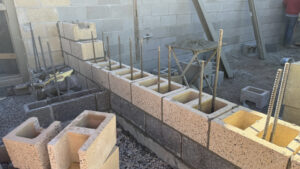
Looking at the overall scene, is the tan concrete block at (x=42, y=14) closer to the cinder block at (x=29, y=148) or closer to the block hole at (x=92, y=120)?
the cinder block at (x=29, y=148)

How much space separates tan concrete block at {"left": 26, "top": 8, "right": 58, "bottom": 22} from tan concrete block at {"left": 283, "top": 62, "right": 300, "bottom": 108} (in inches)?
181

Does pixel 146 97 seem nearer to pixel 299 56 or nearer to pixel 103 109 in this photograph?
pixel 103 109

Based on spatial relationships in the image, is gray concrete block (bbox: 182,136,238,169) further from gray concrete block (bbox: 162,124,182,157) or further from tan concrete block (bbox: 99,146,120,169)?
tan concrete block (bbox: 99,146,120,169)

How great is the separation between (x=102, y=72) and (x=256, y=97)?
10.3ft

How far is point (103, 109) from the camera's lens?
363cm

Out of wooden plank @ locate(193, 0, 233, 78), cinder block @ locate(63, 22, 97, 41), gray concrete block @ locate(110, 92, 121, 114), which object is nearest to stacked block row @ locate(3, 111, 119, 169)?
gray concrete block @ locate(110, 92, 121, 114)

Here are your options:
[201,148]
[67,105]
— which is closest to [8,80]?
[67,105]

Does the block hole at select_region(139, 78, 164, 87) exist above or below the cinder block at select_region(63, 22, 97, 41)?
below

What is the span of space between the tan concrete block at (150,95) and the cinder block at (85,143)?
672mm

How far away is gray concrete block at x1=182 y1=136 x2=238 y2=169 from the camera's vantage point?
2041 mm

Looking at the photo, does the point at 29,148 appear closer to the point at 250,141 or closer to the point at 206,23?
the point at 250,141

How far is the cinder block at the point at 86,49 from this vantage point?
13.3ft

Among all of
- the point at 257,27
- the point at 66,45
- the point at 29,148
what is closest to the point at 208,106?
the point at 29,148

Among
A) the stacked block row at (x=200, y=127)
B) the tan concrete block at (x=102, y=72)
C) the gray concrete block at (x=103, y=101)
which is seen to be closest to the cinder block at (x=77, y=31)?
the tan concrete block at (x=102, y=72)
